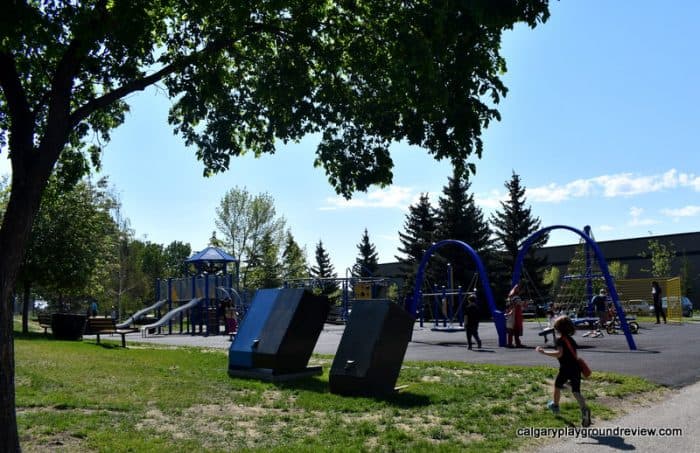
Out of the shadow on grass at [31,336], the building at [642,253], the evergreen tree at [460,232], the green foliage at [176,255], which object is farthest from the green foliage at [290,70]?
the green foliage at [176,255]

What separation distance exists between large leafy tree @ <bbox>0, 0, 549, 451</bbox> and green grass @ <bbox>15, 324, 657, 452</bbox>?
1.92 metres

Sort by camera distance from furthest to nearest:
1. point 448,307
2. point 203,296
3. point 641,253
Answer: point 641,253 < point 448,307 < point 203,296

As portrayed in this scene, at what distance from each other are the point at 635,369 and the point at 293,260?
195ft

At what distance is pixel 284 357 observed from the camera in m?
12.2

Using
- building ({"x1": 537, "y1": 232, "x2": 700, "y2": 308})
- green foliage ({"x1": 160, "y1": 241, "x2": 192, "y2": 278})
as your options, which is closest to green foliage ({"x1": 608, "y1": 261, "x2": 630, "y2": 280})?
building ({"x1": 537, "y1": 232, "x2": 700, "y2": 308})

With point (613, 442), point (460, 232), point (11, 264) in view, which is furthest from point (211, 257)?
point (613, 442)

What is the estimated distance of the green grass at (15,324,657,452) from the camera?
6926mm

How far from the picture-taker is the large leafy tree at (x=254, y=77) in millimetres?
6039

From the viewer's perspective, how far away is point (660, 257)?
53656 mm

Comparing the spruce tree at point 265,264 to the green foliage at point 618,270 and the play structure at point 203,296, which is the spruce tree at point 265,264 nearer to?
the play structure at point 203,296

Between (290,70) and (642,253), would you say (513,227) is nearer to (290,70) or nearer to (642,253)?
(642,253)

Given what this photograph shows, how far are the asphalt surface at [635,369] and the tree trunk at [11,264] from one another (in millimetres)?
5246

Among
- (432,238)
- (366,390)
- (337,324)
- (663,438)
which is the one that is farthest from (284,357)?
(432,238)

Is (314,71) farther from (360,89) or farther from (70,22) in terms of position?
(70,22)
